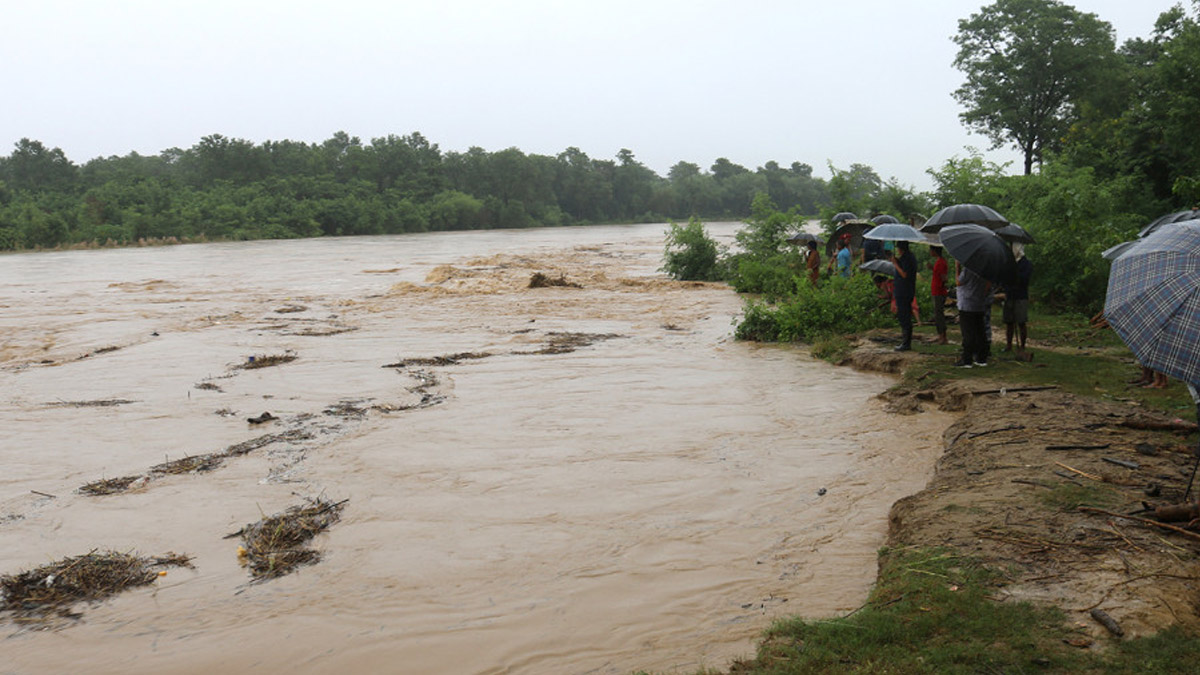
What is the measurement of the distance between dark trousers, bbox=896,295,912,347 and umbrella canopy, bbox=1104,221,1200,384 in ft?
23.2

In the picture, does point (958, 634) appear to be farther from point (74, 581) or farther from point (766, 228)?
point (766, 228)

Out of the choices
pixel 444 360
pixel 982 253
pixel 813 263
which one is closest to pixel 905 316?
pixel 982 253

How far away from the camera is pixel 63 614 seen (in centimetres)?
549

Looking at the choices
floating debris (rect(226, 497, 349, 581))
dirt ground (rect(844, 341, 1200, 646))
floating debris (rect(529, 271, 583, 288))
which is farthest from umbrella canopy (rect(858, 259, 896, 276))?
floating debris (rect(529, 271, 583, 288))

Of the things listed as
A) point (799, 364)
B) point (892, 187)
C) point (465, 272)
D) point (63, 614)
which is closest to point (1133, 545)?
point (63, 614)

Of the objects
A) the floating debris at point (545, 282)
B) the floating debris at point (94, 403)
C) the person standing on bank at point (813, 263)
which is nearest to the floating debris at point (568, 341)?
the person standing on bank at point (813, 263)

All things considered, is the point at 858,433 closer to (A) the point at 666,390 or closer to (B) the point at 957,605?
(A) the point at 666,390

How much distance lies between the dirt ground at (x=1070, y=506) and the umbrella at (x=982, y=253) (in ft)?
4.90

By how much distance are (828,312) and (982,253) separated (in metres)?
5.07

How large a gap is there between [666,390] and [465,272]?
→ 20.5 meters

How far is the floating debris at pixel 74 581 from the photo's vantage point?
5.60m

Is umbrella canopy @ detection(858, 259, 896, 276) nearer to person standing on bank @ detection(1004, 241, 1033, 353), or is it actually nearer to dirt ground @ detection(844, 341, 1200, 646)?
person standing on bank @ detection(1004, 241, 1033, 353)

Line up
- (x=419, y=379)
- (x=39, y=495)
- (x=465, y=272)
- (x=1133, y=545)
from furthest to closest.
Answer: (x=465, y=272) < (x=419, y=379) < (x=39, y=495) < (x=1133, y=545)

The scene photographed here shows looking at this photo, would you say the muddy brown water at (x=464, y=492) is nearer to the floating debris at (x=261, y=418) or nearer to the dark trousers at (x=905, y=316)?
the floating debris at (x=261, y=418)
